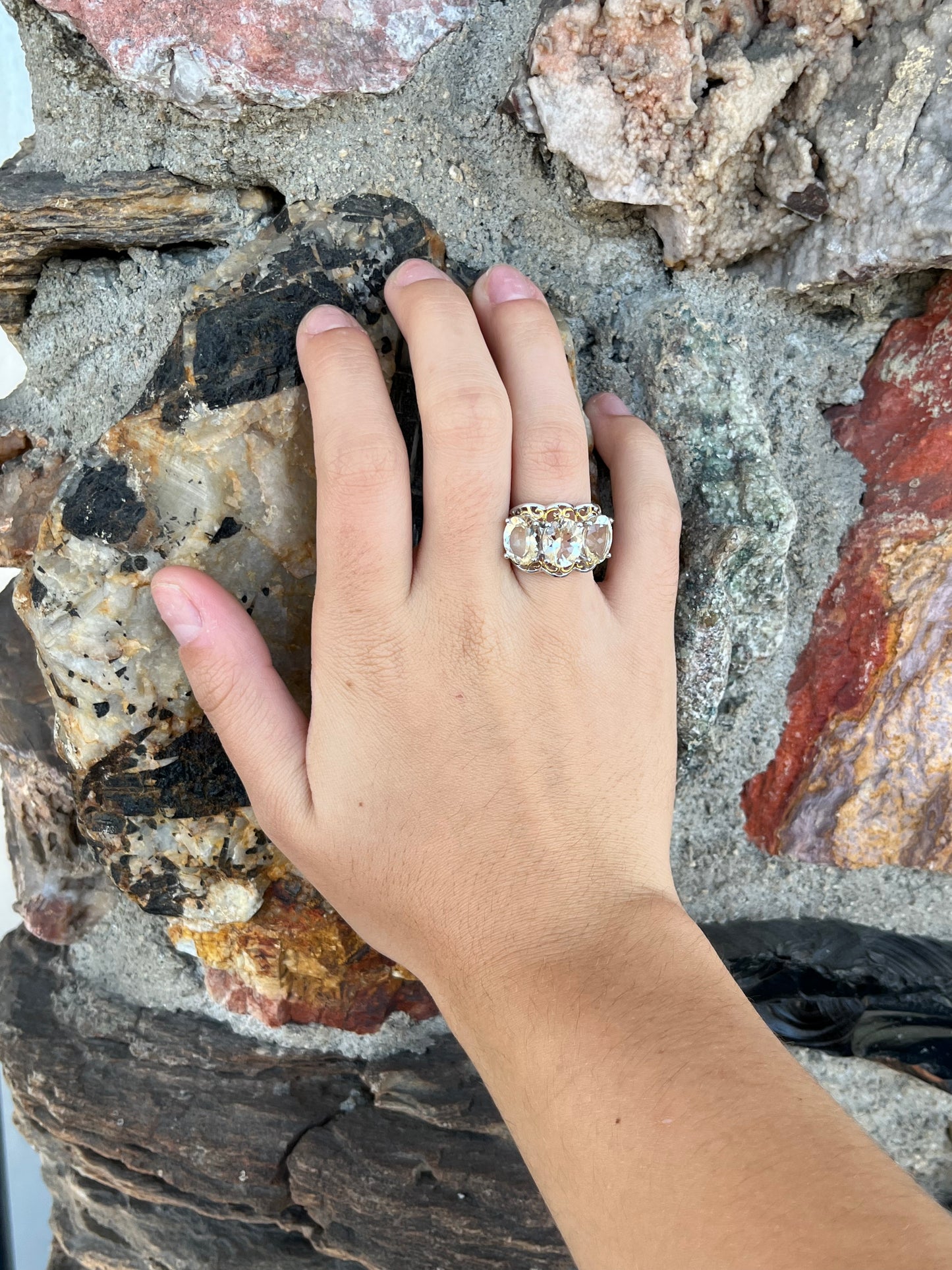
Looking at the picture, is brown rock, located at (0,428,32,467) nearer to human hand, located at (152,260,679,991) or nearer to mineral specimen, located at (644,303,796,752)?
human hand, located at (152,260,679,991)

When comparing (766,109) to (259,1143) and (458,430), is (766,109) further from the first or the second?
(259,1143)

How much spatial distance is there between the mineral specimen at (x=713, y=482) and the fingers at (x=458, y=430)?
226mm

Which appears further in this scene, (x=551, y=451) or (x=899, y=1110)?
(x=899, y=1110)

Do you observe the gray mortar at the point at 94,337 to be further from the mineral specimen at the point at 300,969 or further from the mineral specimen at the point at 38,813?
the mineral specimen at the point at 300,969

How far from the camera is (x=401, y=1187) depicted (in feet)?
3.40

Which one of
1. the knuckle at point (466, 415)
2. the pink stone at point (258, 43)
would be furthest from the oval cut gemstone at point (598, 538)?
the pink stone at point (258, 43)

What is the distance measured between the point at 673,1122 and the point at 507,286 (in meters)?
0.68

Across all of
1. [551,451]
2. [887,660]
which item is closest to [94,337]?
[551,451]

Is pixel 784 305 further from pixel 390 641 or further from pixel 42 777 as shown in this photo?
pixel 42 777

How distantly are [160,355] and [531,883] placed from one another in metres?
0.61

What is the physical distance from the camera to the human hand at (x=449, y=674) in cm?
75

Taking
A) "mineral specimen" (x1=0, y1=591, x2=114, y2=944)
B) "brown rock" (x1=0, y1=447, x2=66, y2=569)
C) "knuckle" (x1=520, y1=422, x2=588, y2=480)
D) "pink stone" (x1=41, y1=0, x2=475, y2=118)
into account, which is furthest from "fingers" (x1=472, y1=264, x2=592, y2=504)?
"mineral specimen" (x1=0, y1=591, x2=114, y2=944)

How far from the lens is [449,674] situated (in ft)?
2.56

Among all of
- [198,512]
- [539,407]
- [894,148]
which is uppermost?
[894,148]
